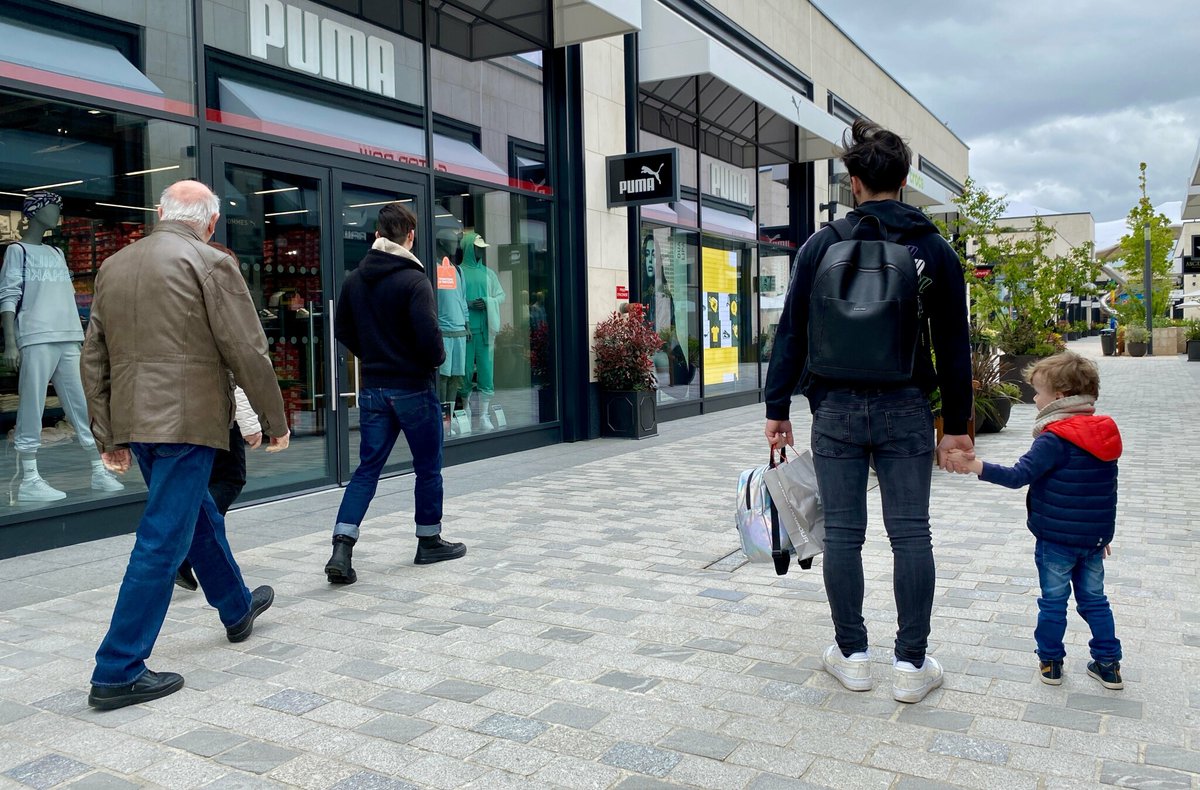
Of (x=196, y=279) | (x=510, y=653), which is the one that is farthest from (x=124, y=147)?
(x=510, y=653)

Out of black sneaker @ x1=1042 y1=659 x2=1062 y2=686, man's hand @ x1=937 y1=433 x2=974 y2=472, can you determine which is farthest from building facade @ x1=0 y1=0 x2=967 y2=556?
black sneaker @ x1=1042 y1=659 x2=1062 y2=686

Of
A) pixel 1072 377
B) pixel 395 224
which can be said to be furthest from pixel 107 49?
pixel 1072 377

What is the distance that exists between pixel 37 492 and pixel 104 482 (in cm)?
42

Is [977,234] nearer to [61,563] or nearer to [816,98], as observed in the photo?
[816,98]

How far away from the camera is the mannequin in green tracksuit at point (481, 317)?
31.7 feet

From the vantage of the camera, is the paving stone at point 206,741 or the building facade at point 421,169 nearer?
the paving stone at point 206,741

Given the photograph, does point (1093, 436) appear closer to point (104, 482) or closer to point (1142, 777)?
point (1142, 777)

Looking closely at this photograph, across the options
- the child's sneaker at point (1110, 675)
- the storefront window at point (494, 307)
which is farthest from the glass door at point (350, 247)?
the child's sneaker at point (1110, 675)

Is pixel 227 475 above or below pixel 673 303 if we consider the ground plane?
below

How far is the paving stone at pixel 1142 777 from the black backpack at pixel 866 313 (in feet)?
4.11

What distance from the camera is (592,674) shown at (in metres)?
3.62

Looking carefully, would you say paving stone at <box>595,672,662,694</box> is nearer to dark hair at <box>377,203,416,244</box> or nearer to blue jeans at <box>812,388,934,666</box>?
blue jeans at <box>812,388,934,666</box>

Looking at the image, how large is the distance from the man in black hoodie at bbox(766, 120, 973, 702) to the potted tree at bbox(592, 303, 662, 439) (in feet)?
24.7

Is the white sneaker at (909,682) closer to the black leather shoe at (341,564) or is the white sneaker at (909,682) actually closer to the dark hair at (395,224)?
the black leather shoe at (341,564)
